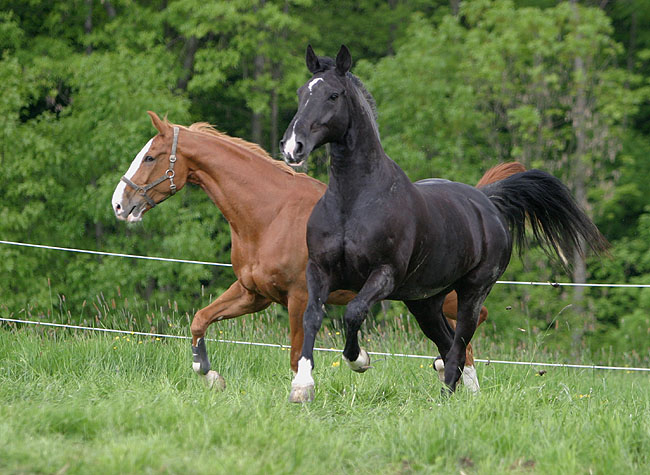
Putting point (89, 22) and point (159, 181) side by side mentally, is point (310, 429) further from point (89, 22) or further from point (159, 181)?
point (89, 22)

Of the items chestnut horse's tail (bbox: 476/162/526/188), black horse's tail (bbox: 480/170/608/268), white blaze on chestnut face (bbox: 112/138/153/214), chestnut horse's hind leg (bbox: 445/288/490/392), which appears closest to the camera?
chestnut horse's hind leg (bbox: 445/288/490/392)

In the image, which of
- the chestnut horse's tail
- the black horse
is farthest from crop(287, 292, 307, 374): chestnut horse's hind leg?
the chestnut horse's tail

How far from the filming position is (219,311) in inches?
251

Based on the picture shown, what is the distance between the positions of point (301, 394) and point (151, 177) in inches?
96.1

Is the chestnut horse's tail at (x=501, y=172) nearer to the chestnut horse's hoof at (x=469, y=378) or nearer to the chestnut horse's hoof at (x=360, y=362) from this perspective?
the chestnut horse's hoof at (x=469, y=378)

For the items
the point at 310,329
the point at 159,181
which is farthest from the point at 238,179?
the point at 310,329

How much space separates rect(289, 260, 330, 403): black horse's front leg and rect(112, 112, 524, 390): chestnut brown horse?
3.48ft

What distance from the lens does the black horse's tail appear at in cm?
694

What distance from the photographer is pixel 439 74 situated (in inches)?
854

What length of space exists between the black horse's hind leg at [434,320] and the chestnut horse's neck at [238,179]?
1254mm

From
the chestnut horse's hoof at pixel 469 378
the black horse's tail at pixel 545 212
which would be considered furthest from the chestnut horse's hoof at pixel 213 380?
the black horse's tail at pixel 545 212

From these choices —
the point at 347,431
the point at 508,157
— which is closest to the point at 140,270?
the point at 508,157

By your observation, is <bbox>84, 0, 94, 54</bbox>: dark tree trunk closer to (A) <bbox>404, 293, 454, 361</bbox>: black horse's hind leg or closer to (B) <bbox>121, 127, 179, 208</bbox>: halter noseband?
(B) <bbox>121, 127, 179, 208</bbox>: halter noseband

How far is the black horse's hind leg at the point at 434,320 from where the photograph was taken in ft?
20.3
